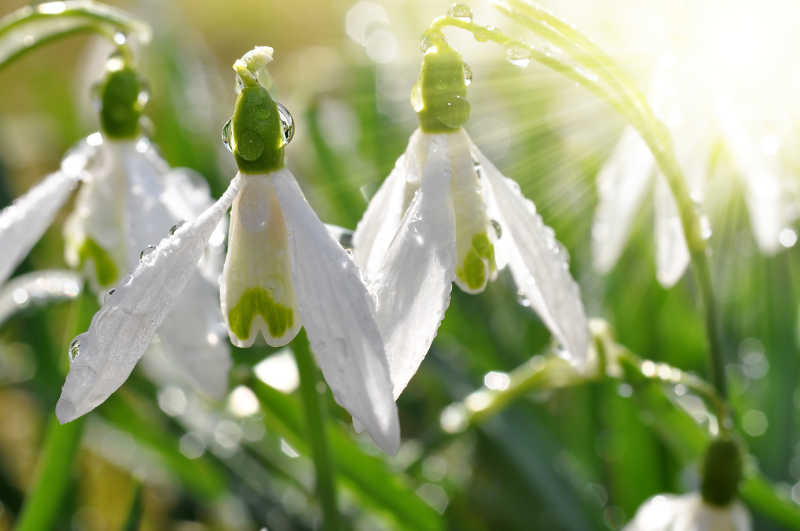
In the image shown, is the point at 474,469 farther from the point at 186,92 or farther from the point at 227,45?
the point at 227,45

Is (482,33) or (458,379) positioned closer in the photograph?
(482,33)

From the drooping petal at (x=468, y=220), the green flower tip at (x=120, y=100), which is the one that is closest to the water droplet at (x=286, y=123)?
the drooping petal at (x=468, y=220)

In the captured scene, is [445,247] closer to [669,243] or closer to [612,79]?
[612,79]

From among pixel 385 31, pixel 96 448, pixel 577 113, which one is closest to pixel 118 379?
pixel 96 448

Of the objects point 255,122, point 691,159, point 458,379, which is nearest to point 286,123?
point 255,122

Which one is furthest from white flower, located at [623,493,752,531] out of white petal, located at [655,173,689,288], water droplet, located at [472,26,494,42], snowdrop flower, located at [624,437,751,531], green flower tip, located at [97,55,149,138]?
green flower tip, located at [97,55,149,138]

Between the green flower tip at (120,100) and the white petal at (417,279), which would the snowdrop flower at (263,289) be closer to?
the white petal at (417,279)
